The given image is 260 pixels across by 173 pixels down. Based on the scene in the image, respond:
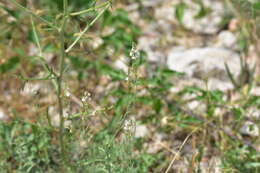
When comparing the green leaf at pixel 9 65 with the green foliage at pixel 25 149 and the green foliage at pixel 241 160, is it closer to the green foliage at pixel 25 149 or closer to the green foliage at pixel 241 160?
the green foliage at pixel 25 149

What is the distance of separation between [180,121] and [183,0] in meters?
1.37

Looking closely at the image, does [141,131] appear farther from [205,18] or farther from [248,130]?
[205,18]

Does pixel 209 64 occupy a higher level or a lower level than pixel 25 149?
higher

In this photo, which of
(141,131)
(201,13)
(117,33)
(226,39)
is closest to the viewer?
(141,131)

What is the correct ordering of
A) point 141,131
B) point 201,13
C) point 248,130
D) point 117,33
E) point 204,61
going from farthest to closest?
point 201,13, point 204,61, point 117,33, point 141,131, point 248,130

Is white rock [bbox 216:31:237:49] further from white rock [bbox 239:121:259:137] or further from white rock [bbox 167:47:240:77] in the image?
white rock [bbox 239:121:259:137]

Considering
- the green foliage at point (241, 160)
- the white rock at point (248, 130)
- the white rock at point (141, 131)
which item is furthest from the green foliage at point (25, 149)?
the white rock at point (248, 130)

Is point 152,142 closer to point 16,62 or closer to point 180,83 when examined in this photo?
point 180,83

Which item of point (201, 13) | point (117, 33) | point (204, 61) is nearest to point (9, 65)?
point (117, 33)

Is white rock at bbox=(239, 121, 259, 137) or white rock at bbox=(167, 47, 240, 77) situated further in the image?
white rock at bbox=(167, 47, 240, 77)

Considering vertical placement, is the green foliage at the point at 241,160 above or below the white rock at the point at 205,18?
below

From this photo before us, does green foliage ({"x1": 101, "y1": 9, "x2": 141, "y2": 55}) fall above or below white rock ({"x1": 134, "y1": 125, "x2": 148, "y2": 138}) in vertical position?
above

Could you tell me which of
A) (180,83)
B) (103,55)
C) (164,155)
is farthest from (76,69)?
(164,155)

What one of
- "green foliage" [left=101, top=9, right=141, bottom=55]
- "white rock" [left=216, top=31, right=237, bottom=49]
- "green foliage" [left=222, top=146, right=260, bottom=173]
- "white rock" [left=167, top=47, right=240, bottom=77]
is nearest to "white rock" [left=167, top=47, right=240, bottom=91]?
"white rock" [left=167, top=47, right=240, bottom=77]
